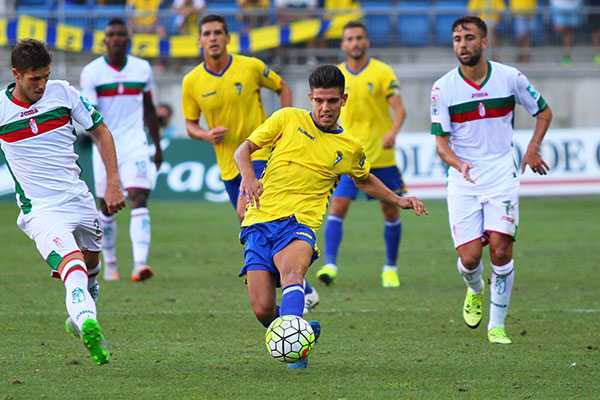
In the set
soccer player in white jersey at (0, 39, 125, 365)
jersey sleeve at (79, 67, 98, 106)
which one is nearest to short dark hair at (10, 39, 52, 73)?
soccer player in white jersey at (0, 39, 125, 365)

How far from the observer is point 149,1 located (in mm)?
18953

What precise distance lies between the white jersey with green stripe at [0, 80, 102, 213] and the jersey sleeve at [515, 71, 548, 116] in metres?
3.19

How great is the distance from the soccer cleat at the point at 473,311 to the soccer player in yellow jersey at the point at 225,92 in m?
2.40

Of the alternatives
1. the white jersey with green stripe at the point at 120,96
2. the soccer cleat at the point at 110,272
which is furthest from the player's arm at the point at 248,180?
the soccer cleat at the point at 110,272

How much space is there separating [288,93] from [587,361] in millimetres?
3685

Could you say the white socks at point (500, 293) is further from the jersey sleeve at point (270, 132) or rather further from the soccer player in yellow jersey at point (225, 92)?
the soccer player in yellow jersey at point (225, 92)

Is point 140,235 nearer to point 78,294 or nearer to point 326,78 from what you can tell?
point 78,294

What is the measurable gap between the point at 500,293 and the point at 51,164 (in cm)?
327

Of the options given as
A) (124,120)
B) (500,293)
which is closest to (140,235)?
(124,120)

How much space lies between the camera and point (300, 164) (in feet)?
19.1

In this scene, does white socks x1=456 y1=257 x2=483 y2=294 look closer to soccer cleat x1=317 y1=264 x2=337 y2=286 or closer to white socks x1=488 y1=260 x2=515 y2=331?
white socks x1=488 y1=260 x2=515 y2=331

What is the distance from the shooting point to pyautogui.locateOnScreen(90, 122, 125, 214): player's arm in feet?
19.0

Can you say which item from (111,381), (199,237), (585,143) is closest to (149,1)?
(199,237)

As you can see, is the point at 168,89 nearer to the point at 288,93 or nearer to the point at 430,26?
the point at 430,26
